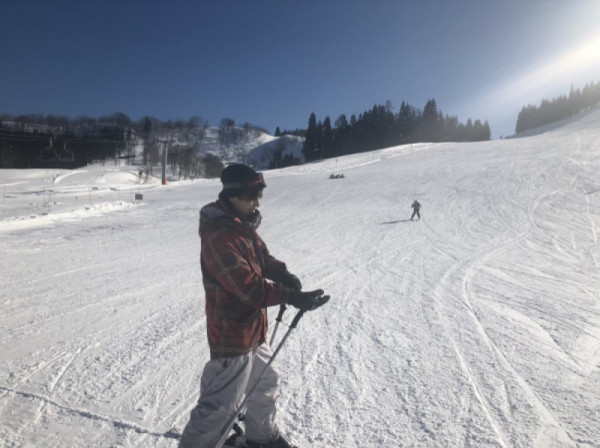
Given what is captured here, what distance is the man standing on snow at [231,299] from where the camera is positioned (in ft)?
6.58

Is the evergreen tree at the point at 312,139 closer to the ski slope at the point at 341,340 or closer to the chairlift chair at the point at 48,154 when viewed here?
the chairlift chair at the point at 48,154

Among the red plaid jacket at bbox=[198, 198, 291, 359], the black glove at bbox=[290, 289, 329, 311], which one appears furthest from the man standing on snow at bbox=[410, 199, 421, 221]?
the red plaid jacket at bbox=[198, 198, 291, 359]

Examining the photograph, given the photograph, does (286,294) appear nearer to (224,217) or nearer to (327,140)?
(224,217)

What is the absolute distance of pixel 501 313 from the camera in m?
5.37

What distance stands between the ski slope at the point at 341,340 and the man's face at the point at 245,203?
184 cm

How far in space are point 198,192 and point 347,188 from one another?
1176 cm

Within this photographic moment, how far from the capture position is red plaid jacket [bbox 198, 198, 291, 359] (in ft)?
6.53

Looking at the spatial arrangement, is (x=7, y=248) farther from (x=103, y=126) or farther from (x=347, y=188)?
(x=103, y=126)

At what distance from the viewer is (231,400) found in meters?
2.14

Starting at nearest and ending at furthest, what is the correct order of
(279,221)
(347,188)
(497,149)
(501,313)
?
1. (501,313)
2. (279,221)
3. (347,188)
4. (497,149)

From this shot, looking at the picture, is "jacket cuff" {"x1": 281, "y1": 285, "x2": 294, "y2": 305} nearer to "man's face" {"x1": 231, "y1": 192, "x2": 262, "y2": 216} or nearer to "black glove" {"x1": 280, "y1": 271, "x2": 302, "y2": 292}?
"black glove" {"x1": 280, "y1": 271, "x2": 302, "y2": 292}

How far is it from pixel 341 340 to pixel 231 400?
7.97 ft

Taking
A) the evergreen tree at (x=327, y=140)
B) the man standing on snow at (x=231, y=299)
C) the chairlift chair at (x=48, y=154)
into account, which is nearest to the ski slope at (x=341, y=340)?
the man standing on snow at (x=231, y=299)

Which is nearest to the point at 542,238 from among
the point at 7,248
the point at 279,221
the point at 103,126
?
the point at 279,221
